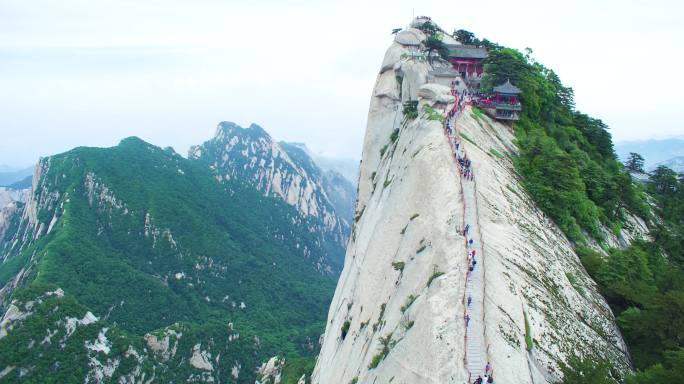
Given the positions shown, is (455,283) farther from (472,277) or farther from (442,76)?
(442,76)

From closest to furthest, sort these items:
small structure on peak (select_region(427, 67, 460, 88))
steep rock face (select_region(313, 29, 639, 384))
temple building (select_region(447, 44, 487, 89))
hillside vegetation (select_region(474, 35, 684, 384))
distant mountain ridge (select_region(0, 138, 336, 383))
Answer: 1. steep rock face (select_region(313, 29, 639, 384))
2. hillside vegetation (select_region(474, 35, 684, 384))
3. small structure on peak (select_region(427, 67, 460, 88))
4. temple building (select_region(447, 44, 487, 89))
5. distant mountain ridge (select_region(0, 138, 336, 383))

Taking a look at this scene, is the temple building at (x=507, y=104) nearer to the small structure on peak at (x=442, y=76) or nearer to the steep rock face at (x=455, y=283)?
the small structure on peak at (x=442, y=76)

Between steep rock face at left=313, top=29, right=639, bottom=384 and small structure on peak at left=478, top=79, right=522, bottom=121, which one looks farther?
small structure on peak at left=478, top=79, right=522, bottom=121

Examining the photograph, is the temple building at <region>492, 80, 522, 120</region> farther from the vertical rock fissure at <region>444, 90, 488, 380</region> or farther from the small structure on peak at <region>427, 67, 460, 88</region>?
the vertical rock fissure at <region>444, 90, 488, 380</region>

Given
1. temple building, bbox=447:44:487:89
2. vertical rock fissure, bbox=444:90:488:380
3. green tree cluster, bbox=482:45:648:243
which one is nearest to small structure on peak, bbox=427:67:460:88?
green tree cluster, bbox=482:45:648:243

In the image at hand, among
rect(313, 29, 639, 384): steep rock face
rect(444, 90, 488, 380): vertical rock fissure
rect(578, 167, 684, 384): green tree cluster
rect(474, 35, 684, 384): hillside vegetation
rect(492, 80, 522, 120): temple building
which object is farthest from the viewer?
rect(492, 80, 522, 120): temple building

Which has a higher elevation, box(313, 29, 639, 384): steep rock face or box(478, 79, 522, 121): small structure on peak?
box(478, 79, 522, 121): small structure on peak

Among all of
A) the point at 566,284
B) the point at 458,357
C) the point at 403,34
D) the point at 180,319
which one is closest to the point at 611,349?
→ the point at 566,284

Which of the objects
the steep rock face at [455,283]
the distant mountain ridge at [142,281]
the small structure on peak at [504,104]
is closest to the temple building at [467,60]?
the small structure on peak at [504,104]
